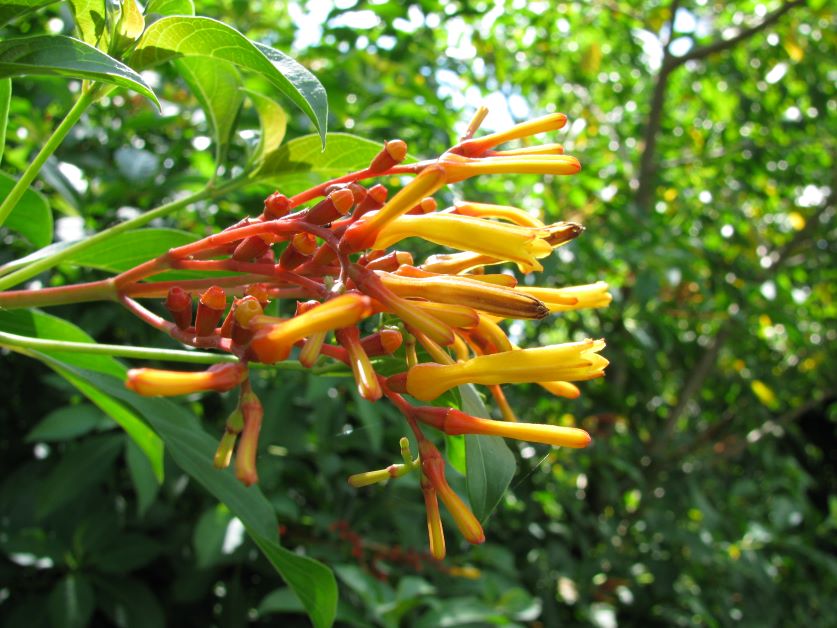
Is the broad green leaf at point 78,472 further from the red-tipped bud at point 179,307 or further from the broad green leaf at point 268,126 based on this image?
the red-tipped bud at point 179,307

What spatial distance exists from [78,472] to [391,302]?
3.83 feet

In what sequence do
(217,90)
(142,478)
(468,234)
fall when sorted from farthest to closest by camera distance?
1. (142,478)
2. (217,90)
3. (468,234)

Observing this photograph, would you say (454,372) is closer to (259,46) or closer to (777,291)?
(259,46)

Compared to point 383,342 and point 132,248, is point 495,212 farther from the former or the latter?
point 132,248

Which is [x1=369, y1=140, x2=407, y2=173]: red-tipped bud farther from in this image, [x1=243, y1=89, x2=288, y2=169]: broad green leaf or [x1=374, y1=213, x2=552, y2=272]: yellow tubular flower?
[x1=243, y1=89, x2=288, y2=169]: broad green leaf

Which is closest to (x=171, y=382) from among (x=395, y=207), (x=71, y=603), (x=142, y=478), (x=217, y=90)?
(x=395, y=207)

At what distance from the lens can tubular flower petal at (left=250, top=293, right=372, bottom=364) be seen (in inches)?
19.2

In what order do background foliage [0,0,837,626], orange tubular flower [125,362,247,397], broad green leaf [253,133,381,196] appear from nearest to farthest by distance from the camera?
orange tubular flower [125,362,247,397]
broad green leaf [253,133,381,196]
background foliage [0,0,837,626]

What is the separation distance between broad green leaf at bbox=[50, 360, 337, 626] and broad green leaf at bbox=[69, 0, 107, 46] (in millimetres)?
318

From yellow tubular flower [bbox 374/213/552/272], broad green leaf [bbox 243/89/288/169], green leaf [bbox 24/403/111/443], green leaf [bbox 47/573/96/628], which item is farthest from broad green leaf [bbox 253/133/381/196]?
green leaf [bbox 47/573/96/628]

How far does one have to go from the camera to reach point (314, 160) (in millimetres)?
896

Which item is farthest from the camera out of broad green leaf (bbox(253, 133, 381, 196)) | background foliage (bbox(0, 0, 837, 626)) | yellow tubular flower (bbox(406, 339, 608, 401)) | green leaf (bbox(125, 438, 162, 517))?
background foliage (bbox(0, 0, 837, 626))

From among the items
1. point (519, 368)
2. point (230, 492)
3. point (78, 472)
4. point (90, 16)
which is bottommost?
point (78, 472)

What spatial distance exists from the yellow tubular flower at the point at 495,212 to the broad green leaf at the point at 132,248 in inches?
Answer: 13.1
